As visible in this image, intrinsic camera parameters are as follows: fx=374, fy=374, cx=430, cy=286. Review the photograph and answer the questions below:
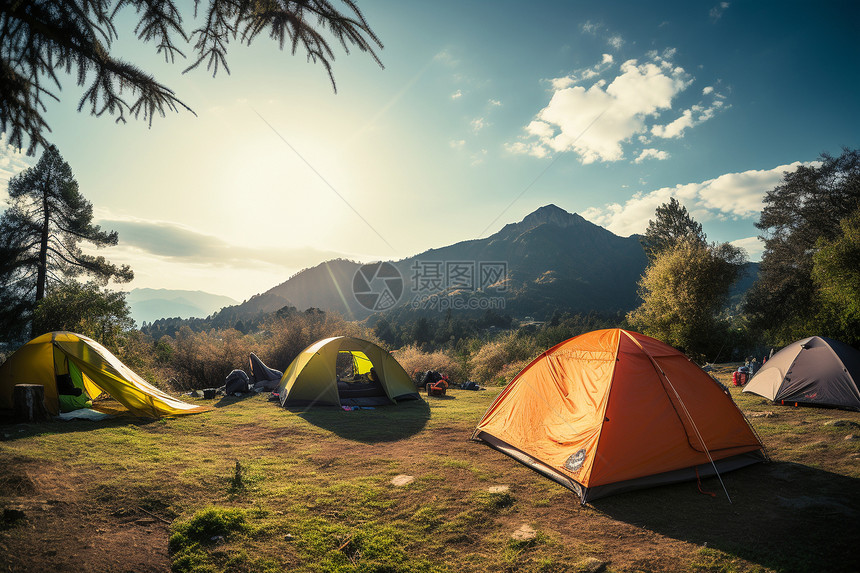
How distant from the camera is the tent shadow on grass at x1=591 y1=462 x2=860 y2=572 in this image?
11.4 ft

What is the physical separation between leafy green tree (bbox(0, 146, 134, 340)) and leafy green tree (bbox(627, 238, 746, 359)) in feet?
110

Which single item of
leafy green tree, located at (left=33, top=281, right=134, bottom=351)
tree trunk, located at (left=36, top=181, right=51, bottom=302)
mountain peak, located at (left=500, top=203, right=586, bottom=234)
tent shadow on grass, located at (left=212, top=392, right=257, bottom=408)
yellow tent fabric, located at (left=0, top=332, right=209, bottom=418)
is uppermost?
mountain peak, located at (left=500, top=203, right=586, bottom=234)

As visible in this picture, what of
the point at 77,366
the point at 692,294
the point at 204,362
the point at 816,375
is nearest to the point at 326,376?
the point at 77,366

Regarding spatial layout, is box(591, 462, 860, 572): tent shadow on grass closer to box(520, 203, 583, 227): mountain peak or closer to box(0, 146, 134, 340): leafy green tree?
box(0, 146, 134, 340): leafy green tree

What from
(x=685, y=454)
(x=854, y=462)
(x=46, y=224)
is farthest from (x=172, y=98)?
(x=46, y=224)

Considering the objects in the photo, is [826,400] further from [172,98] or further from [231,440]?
[172,98]

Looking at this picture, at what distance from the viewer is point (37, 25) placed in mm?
3125

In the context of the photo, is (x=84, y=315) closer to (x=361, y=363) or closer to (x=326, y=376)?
(x=361, y=363)

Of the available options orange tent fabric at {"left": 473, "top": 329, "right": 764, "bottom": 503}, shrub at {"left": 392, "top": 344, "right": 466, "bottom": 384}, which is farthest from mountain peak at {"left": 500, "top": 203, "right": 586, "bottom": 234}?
orange tent fabric at {"left": 473, "top": 329, "right": 764, "bottom": 503}

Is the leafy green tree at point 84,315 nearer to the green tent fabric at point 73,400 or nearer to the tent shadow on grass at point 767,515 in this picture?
the green tent fabric at point 73,400

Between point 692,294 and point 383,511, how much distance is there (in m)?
22.2

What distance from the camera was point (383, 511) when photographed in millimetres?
4426

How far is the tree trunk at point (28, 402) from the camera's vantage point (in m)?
7.52

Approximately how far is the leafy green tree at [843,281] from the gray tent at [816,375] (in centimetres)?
704
